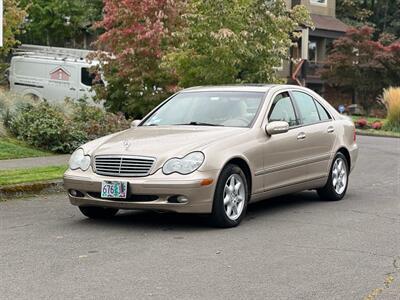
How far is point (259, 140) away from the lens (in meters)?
8.42

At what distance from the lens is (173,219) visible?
8.44 metres

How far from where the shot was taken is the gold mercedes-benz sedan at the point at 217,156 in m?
7.51

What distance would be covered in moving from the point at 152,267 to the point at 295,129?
3.70 m

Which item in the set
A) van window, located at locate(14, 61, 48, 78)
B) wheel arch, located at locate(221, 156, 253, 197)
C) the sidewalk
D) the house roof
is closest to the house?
the house roof

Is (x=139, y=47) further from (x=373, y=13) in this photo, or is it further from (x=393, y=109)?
(x=373, y=13)

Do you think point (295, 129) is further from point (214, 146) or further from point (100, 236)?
point (100, 236)

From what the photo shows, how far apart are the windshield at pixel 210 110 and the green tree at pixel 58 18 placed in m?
25.3

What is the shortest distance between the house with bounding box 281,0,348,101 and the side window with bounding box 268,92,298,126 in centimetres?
2879

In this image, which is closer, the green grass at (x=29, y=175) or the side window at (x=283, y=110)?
the side window at (x=283, y=110)

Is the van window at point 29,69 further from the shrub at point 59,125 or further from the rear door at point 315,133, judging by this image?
the rear door at point 315,133

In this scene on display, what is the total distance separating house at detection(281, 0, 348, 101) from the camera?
39.7 meters

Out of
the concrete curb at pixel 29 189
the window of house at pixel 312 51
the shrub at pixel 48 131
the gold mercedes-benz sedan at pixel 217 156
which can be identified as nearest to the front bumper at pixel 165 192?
the gold mercedes-benz sedan at pixel 217 156

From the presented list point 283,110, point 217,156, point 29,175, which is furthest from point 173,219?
point 29,175

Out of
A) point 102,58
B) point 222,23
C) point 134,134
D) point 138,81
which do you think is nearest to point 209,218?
point 134,134
